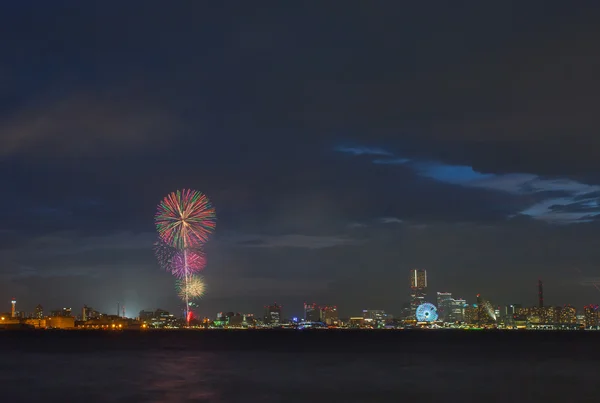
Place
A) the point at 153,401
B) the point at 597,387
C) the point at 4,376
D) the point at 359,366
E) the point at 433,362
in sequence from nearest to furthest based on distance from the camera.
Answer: the point at 153,401 < the point at 597,387 < the point at 4,376 < the point at 359,366 < the point at 433,362

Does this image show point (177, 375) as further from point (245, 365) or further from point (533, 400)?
point (533, 400)

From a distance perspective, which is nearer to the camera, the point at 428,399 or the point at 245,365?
the point at 428,399

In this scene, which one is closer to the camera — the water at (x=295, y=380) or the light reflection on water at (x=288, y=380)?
the water at (x=295, y=380)

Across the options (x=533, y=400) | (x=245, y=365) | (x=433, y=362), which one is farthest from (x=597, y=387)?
(x=245, y=365)

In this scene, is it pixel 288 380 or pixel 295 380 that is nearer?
pixel 288 380

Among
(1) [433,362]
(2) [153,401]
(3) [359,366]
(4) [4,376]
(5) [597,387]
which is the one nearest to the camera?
(2) [153,401]

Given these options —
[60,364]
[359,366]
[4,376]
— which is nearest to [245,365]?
[359,366]

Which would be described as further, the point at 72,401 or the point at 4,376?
the point at 4,376

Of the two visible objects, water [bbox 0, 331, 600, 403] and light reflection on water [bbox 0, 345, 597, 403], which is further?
light reflection on water [bbox 0, 345, 597, 403]

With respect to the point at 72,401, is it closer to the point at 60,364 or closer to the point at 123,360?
the point at 60,364
